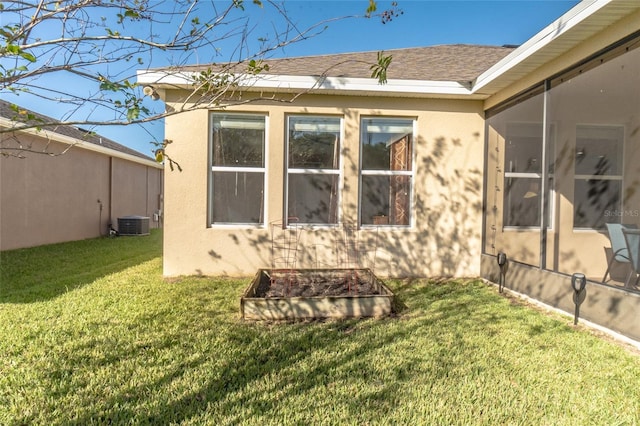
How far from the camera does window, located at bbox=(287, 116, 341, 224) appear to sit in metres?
5.96

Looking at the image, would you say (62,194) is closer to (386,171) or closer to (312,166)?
(312,166)

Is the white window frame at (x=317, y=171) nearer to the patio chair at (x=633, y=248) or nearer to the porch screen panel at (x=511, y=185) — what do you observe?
the porch screen panel at (x=511, y=185)

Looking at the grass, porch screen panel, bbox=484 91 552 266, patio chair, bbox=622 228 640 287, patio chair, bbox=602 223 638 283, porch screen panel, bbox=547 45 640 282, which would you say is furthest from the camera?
porch screen panel, bbox=484 91 552 266

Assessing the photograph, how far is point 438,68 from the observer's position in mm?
6523

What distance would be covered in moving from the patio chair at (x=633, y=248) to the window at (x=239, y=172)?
5249 millimetres

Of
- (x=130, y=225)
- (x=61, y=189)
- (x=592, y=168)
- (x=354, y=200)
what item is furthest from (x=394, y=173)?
(x=130, y=225)

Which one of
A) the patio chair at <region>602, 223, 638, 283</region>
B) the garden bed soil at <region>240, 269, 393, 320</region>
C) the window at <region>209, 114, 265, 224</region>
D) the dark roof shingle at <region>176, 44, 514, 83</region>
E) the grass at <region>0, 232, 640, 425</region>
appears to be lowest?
the grass at <region>0, 232, 640, 425</region>

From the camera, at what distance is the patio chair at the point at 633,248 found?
13.2 ft

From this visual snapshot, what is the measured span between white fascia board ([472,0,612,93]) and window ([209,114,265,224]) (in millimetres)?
3795

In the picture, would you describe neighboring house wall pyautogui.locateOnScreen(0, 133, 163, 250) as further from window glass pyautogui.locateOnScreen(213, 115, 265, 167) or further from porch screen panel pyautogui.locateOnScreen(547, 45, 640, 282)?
porch screen panel pyautogui.locateOnScreen(547, 45, 640, 282)

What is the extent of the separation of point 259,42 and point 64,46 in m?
1.47

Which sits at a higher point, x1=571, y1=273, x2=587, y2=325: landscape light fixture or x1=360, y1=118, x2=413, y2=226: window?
x1=360, y1=118, x2=413, y2=226: window

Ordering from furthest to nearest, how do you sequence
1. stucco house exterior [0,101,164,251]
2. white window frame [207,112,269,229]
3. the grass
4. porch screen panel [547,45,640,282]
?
stucco house exterior [0,101,164,251] < white window frame [207,112,269,229] < porch screen panel [547,45,640,282] < the grass

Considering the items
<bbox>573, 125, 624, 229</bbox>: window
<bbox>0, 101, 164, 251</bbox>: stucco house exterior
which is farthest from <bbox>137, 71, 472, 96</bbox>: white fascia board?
<bbox>0, 101, 164, 251</bbox>: stucco house exterior
